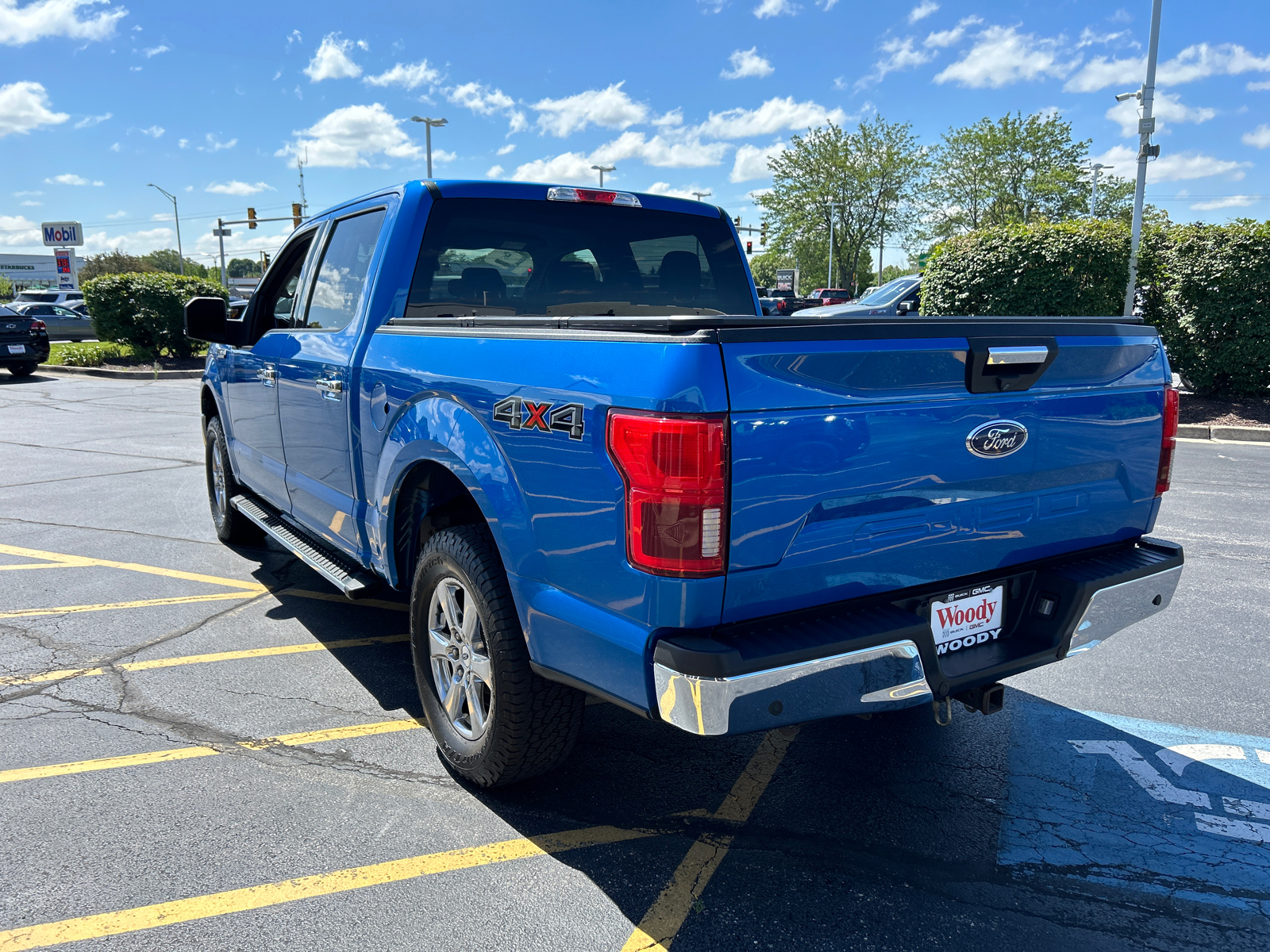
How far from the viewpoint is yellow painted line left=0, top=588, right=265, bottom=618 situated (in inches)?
200

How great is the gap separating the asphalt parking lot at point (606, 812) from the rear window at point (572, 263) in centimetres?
181

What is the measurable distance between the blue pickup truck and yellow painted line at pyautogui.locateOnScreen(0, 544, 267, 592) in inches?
80.9

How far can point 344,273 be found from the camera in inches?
167

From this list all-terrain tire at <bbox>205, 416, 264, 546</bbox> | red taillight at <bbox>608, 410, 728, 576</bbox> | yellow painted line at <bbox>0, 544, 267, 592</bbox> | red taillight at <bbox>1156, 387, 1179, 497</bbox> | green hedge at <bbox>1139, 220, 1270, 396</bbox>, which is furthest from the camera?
green hedge at <bbox>1139, 220, 1270, 396</bbox>

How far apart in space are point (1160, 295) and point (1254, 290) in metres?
1.24

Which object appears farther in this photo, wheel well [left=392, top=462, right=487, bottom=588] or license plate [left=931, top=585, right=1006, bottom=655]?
wheel well [left=392, top=462, right=487, bottom=588]

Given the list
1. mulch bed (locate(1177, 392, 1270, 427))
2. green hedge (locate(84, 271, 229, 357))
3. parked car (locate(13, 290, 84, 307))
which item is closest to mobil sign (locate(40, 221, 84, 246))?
parked car (locate(13, 290, 84, 307))

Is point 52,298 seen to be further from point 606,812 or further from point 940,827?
point 940,827

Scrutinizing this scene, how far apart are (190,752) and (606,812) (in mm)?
1644

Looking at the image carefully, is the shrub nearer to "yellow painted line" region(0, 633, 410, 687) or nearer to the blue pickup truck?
the blue pickup truck

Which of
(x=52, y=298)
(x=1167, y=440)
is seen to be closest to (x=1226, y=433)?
(x=1167, y=440)

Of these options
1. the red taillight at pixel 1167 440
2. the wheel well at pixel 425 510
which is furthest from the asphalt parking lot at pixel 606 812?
the red taillight at pixel 1167 440

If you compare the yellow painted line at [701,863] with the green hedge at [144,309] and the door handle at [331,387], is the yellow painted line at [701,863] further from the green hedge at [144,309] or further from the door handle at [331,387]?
the green hedge at [144,309]

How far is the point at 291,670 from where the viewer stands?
4.29 metres
